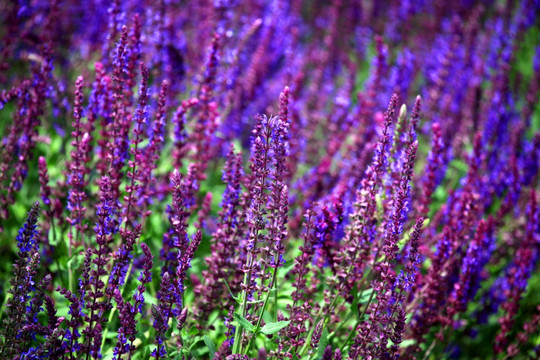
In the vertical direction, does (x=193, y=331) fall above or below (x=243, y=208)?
below

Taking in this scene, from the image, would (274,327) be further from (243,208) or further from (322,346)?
(243,208)

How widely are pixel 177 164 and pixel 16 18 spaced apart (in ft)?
7.50

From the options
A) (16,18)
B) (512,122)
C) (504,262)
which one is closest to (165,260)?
(16,18)

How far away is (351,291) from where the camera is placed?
12.4ft

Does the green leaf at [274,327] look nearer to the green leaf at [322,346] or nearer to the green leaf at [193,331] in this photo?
the green leaf at [322,346]

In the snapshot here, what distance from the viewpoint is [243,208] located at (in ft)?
12.4

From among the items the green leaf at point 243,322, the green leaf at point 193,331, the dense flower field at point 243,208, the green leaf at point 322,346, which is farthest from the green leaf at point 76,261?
the green leaf at point 322,346

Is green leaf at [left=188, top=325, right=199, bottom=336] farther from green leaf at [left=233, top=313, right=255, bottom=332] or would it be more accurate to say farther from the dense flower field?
green leaf at [left=233, top=313, right=255, bottom=332]

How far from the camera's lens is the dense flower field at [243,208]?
3129mm

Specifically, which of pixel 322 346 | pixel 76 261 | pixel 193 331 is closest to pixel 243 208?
pixel 193 331

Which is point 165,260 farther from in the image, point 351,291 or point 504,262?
point 504,262

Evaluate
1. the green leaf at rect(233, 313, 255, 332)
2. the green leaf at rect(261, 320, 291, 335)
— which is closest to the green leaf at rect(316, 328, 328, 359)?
the green leaf at rect(261, 320, 291, 335)

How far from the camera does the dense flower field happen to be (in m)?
3.13

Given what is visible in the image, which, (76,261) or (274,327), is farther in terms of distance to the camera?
(76,261)
